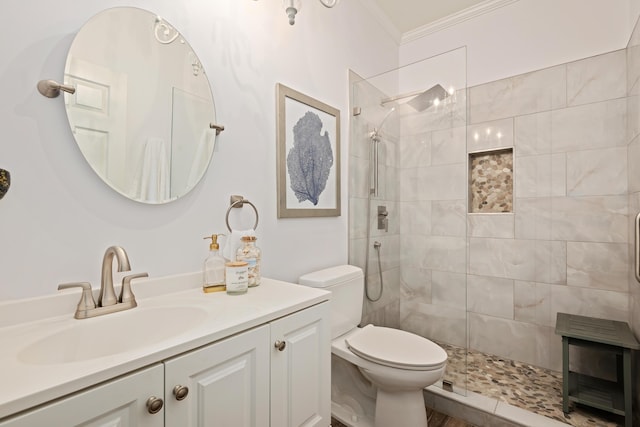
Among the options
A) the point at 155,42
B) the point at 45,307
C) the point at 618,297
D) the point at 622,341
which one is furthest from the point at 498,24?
the point at 45,307

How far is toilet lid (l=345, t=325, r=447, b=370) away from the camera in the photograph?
1.41 meters

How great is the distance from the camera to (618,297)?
1.88 metres

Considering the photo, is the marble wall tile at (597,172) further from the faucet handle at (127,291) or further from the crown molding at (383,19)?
the faucet handle at (127,291)

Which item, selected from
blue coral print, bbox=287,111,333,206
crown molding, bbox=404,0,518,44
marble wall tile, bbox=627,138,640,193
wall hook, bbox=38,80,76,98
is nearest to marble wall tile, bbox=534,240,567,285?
marble wall tile, bbox=627,138,640,193

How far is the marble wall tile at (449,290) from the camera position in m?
1.99

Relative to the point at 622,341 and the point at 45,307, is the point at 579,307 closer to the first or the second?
the point at 622,341

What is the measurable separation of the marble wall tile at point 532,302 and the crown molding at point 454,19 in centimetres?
211

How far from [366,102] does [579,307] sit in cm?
202

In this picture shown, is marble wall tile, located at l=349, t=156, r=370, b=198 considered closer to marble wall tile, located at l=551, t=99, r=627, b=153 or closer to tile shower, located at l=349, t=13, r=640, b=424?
tile shower, located at l=349, t=13, r=640, b=424

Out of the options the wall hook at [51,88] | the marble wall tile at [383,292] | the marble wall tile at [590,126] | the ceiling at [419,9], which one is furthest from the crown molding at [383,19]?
the wall hook at [51,88]

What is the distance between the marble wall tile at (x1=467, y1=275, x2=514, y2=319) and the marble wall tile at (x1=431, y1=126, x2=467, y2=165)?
0.97 meters

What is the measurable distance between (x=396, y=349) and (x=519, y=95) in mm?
2028

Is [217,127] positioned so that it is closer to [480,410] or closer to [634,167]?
[480,410]

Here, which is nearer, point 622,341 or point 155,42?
point 155,42
